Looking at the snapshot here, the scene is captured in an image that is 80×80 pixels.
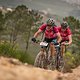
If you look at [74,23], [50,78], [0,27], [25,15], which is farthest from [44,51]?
[25,15]

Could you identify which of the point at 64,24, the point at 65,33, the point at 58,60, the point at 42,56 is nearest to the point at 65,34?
the point at 65,33

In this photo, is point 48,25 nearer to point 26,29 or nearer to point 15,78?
point 15,78

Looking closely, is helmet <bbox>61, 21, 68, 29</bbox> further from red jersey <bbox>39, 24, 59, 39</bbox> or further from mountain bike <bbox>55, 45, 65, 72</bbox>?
mountain bike <bbox>55, 45, 65, 72</bbox>

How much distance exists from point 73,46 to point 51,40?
64.8 meters

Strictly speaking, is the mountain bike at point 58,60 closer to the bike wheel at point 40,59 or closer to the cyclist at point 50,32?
the cyclist at point 50,32

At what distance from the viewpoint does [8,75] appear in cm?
441

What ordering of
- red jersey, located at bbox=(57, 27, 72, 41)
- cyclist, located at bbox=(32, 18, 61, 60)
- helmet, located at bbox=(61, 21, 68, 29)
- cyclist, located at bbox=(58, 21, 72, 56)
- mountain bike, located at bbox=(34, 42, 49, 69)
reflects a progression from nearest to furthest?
cyclist, located at bbox=(32, 18, 61, 60), mountain bike, located at bbox=(34, 42, 49, 69), helmet, located at bbox=(61, 21, 68, 29), cyclist, located at bbox=(58, 21, 72, 56), red jersey, located at bbox=(57, 27, 72, 41)

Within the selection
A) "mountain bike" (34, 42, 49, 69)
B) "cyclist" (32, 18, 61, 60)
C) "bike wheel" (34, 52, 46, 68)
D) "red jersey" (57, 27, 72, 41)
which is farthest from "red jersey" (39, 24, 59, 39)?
"bike wheel" (34, 52, 46, 68)

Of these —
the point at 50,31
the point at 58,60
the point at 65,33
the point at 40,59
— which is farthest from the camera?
the point at 58,60

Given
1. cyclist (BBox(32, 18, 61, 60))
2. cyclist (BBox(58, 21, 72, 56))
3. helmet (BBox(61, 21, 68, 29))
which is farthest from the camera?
cyclist (BBox(58, 21, 72, 56))

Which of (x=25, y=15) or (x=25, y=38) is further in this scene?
(x=25, y=38)

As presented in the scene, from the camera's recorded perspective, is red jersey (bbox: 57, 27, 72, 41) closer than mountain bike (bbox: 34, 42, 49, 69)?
No

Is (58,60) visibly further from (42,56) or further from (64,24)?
(64,24)

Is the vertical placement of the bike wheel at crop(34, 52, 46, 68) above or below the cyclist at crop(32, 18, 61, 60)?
below
